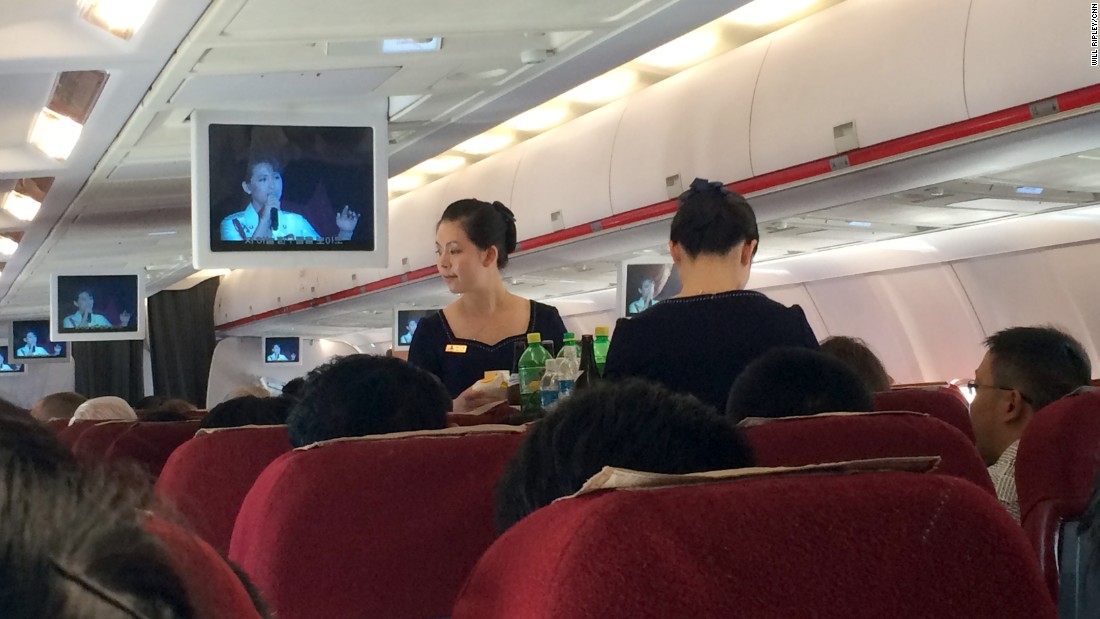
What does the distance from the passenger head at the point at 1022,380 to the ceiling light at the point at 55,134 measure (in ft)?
20.0

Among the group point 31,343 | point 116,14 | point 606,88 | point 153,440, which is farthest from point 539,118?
point 31,343

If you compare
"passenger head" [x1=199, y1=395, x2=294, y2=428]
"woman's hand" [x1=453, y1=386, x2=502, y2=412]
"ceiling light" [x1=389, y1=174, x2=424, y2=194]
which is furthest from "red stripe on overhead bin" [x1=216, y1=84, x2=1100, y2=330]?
"passenger head" [x1=199, y1=395, x2=294, y2=428]

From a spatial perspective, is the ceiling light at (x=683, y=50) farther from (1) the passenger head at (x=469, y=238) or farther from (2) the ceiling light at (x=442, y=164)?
(2) the ceiling light at (x=442, y=164)

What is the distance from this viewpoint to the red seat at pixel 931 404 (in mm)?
3373

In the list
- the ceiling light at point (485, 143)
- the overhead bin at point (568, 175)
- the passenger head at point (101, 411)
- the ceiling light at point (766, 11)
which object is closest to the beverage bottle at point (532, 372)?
the ceiling light at point (766, 11)

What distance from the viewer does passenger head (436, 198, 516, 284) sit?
14.5 ft

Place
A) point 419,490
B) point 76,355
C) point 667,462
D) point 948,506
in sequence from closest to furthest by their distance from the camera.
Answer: point 948,506 < point 667,462 < point 419,490 < point 76,355

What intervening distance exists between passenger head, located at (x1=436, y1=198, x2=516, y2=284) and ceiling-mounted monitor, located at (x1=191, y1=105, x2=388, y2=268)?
2942mm

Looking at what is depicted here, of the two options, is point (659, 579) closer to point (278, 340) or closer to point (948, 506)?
point (948, 506)

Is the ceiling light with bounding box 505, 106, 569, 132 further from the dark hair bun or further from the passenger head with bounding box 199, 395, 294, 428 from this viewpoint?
the passenger head with bounding box 199, 395, 294, 428

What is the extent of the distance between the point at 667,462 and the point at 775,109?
210 inches

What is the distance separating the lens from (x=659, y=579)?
0.90 m

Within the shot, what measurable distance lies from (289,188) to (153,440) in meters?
3.06

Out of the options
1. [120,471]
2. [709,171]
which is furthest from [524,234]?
[120,471]
